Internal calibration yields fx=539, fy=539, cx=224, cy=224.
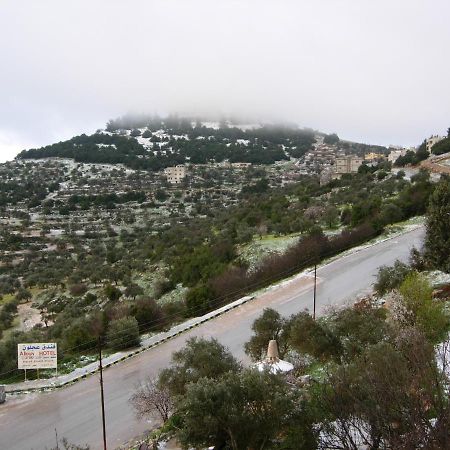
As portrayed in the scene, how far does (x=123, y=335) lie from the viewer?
2070 cm

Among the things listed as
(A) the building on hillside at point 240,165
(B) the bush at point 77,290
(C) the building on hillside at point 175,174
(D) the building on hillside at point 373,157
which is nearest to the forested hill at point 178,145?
(A) the building on hillside at point 240,165

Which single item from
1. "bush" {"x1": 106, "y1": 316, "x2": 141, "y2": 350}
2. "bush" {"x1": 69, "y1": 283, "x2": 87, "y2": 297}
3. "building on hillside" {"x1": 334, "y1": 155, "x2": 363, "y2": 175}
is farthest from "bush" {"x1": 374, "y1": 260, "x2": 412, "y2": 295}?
"building on hillside" {"x1": 334, "y1": 155, "x2": 363, "y2": 175}

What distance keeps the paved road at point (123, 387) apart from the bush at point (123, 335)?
1071mm

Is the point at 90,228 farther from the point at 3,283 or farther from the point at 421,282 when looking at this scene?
the point at 421,282

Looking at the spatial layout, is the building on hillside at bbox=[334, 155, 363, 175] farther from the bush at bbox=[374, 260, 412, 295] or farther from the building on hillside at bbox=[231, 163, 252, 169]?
the bush at bbox=[374, 260, 412, 295]

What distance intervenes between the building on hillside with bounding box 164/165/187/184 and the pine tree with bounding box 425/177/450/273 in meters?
82.4

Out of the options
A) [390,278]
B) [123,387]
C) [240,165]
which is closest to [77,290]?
[123,387]

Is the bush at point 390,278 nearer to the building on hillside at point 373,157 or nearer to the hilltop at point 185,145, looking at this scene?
the building on hillside at point 373,157

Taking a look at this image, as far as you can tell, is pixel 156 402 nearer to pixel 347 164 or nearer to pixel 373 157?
pixel 347 164

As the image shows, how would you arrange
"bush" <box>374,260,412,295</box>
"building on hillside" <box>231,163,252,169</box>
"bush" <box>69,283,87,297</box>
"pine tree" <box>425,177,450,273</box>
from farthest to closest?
"building on hillside" <box>231,163,252,169</box> < "bush" <box>69,283,87,297</box> < "pine tree" <box>425,177,450,273</box> < "bush" <box>374,260,412,295</box>

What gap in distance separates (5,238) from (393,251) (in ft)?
155

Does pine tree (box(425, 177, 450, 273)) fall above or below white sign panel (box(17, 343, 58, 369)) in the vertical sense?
above

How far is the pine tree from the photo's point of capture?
22.1 metres

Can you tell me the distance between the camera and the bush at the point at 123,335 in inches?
814
